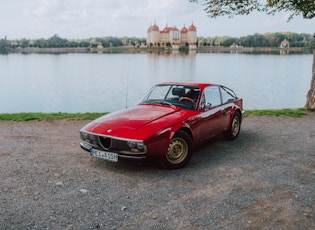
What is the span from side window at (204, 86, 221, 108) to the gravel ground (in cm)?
105

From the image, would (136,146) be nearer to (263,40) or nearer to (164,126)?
(164,126)

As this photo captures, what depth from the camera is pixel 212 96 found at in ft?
23.9

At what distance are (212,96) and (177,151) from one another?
6.08 feet

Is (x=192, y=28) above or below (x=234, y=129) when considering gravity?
above

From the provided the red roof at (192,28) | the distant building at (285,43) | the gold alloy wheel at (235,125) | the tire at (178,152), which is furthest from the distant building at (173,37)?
the tire at (178,152)

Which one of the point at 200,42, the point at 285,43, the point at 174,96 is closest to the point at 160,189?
the point at 174,96

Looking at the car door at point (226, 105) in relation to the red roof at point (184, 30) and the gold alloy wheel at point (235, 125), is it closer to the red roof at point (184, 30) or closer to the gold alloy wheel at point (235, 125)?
the gold alloy wheel at point (235, 125)

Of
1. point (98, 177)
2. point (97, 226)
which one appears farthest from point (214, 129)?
point (97, 226)

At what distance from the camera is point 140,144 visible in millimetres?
5383

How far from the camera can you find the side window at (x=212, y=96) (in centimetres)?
701

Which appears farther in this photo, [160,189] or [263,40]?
[263,40]

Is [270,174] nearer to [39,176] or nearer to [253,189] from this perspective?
[253,189]

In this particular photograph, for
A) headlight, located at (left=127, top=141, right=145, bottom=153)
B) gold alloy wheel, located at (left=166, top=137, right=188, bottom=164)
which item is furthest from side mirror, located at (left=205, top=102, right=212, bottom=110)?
headlight, located at (left=127, top=141, right=145, bottom=153)

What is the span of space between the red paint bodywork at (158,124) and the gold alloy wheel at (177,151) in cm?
21
